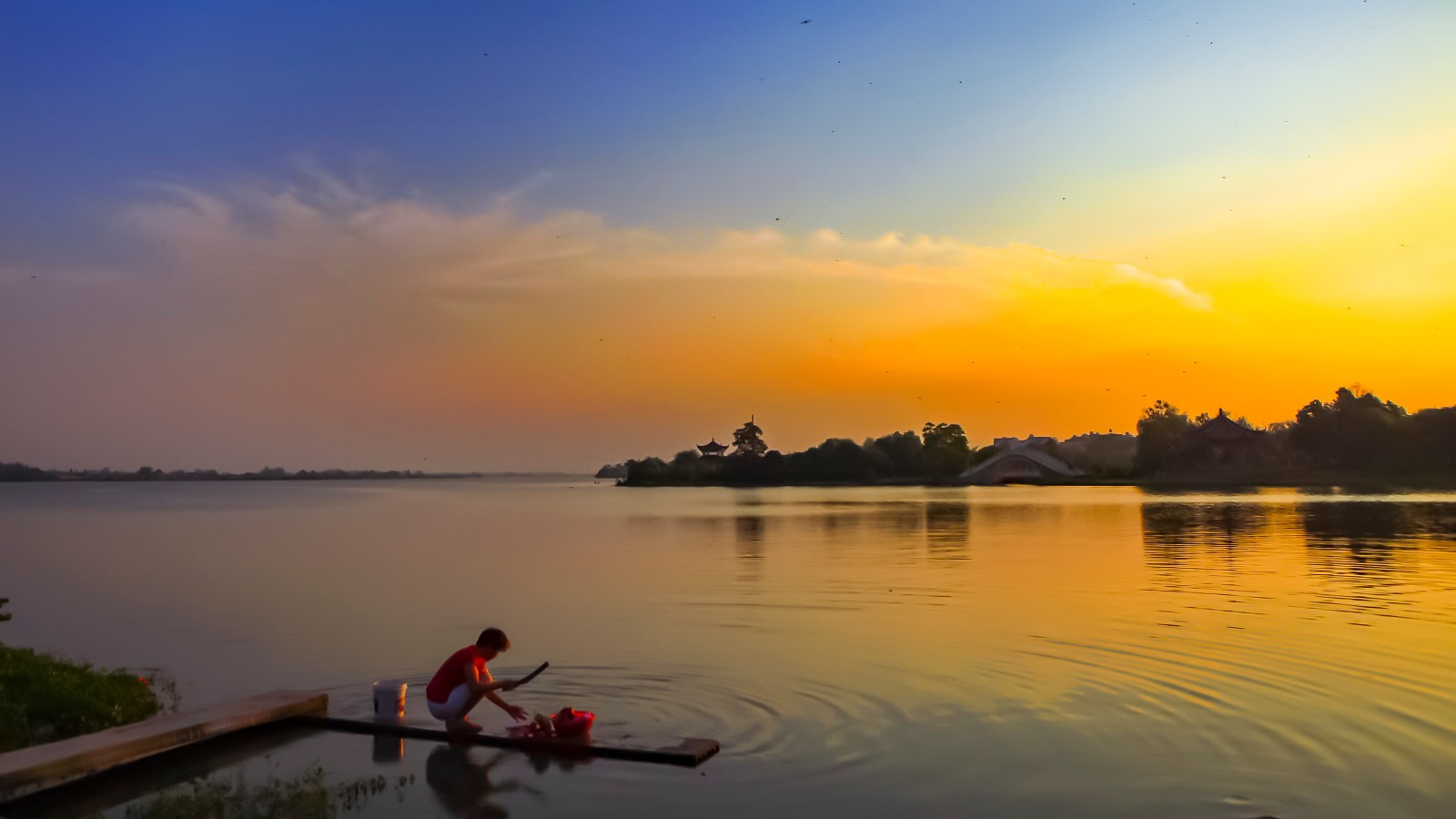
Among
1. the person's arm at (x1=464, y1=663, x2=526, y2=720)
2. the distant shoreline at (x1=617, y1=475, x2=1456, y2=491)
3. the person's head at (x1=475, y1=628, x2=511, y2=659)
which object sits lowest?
the person's arm at (x1=464, y1=663, x2=526, y2=720)

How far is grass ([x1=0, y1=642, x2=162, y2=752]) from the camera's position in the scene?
11094 mm

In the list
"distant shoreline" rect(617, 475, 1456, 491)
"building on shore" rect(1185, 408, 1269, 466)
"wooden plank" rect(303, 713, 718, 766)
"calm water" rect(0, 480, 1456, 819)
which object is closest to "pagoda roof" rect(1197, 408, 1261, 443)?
"building on shore" rect(1185, 408, 1269, 466)

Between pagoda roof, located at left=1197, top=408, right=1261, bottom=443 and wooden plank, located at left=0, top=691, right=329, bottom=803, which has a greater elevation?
pagoda roof, located at left=1197, top=408, right=1261, bottom=443

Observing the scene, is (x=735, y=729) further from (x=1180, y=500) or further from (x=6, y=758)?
(x=1180, y=500)

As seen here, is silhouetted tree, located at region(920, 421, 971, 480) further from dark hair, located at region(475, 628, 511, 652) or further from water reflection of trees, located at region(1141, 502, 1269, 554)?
dark hair, located at region(475, 628, 511, 652)

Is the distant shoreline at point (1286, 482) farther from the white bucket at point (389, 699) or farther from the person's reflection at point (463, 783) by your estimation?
the person's reflection at point (463, 783)

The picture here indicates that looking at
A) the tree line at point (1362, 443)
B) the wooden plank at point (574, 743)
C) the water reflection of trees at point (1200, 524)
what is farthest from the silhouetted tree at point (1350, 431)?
the wooden plank at point (574, 743)

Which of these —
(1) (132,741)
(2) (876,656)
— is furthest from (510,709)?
(2) (876,656)

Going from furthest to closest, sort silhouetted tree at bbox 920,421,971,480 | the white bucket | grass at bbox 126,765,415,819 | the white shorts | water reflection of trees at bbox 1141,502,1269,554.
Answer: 1. silhouetted tree at bbox 920,421,971,480
2. water reflection of trees at bbox 1141,502,1269,554
3. the white bucket
4. the white shorts
5. grass at bbox 126,765,415,819

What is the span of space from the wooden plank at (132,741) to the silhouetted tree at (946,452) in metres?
148

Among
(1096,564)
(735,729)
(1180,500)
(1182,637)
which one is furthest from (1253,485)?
(735,729)

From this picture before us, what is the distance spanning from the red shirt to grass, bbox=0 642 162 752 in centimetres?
366

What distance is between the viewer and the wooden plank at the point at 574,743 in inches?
395

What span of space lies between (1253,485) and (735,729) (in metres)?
111
